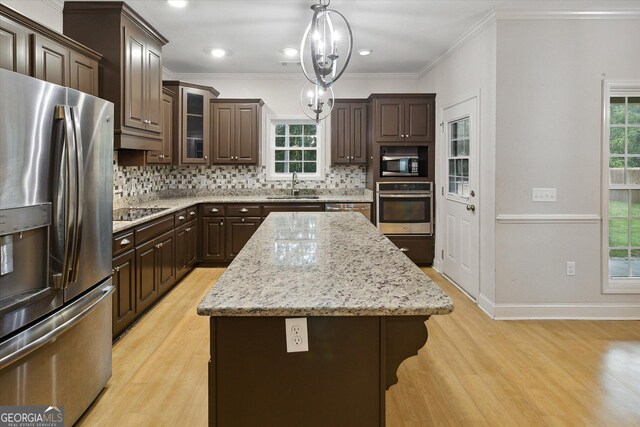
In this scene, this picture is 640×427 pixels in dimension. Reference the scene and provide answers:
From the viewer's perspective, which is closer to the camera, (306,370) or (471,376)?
(306,370)

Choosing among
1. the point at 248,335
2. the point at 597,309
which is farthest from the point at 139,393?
the point at 597,309

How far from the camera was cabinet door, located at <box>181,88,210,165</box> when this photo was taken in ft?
17.4

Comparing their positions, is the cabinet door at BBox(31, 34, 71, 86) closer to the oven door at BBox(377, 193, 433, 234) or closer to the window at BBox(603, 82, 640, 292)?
the oven door at BBox(377, 193, 433, 234)

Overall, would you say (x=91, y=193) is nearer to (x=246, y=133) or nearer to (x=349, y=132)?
(x=246, y=133)

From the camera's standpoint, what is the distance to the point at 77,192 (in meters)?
1.92

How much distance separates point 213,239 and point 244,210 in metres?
0.56

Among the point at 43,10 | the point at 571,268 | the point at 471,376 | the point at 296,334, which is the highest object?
the point at 43,10

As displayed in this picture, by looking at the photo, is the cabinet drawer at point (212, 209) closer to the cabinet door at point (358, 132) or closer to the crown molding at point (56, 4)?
the cabinet door at point (358, 132)

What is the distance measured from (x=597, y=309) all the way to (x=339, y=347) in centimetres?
336

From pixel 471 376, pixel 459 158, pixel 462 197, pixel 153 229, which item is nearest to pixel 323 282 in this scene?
pixel 471 376

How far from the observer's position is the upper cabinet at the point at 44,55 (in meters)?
2.22

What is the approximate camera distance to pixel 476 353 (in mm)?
2918

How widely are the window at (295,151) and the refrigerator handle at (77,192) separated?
13.8 ft

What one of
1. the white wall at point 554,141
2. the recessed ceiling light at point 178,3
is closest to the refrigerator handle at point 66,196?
the recessed ceiling light at point 178,3
